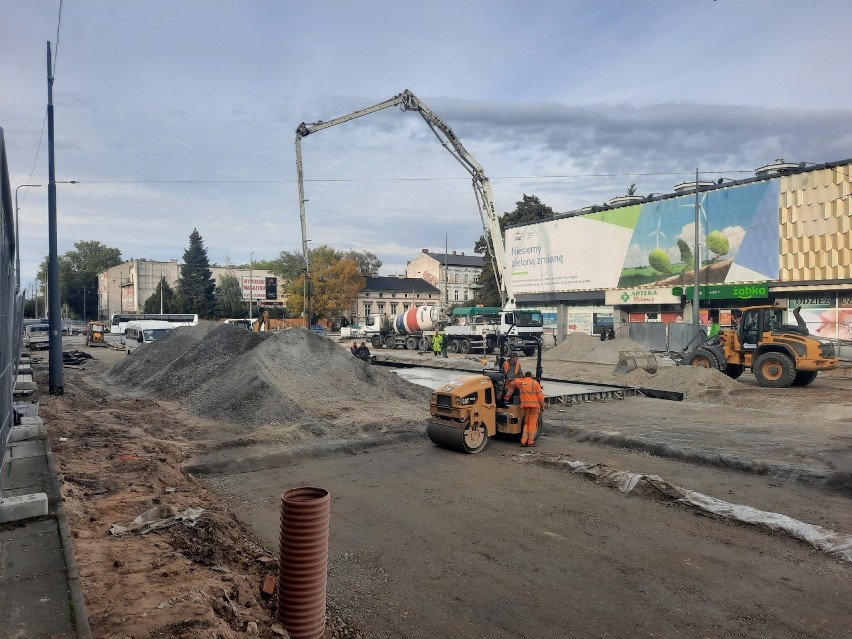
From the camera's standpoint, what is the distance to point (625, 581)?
5.78 metres

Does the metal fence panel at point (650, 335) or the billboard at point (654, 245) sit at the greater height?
the billboard at point (654, 245)

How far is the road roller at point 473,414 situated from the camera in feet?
35.7

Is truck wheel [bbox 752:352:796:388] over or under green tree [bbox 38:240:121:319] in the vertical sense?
under

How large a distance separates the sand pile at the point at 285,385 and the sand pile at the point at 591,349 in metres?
15.6

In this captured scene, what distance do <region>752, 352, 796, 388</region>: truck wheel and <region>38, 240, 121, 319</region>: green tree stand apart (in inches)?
4190

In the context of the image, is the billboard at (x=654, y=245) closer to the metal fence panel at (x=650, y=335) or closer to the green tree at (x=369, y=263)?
the metal fence panel at (x=650, y=335)

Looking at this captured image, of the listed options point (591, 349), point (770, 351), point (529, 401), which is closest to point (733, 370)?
point (770, 351)

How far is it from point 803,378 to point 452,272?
81.7 m

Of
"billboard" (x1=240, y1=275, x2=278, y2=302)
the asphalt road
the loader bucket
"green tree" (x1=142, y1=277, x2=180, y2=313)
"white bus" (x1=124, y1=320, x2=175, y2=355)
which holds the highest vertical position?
"billboard" (x1=240, y1=275, x2=278, y2=302)

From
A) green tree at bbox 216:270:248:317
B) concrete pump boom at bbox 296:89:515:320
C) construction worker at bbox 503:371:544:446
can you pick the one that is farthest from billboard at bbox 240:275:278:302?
construction worker at bbox 503:371:544:446

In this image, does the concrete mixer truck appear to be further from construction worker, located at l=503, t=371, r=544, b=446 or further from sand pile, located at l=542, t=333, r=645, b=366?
construction worker, located at l=503, t=371, r=544, b=446

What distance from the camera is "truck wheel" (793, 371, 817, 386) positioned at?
2025 centimetres

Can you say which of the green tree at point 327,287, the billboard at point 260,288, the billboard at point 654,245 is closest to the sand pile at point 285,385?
the billboard at point 654,245

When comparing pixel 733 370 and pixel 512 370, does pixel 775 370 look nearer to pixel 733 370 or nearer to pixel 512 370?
pixel 733 370
